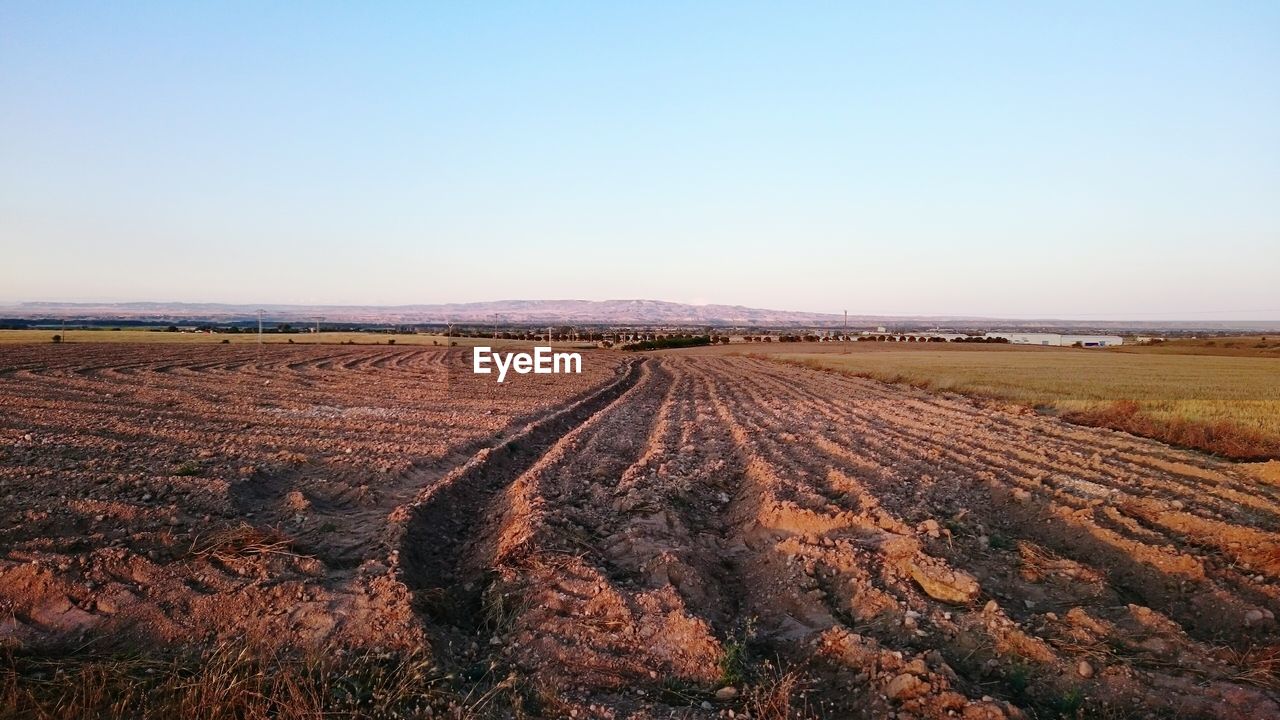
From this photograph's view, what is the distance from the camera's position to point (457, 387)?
85.1 feet

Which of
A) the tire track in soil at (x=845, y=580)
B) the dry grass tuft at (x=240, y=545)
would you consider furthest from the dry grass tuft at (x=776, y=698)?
the dry grass tuft at (x=240, y=545)

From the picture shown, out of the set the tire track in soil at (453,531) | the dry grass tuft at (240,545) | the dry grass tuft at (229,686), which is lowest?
the tire track in soil at (453,531)

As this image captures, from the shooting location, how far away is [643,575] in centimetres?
673

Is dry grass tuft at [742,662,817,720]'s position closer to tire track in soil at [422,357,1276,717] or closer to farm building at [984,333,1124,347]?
tire track in soil at [422,357,1276,717]

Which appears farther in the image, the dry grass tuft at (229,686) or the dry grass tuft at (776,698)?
the dry grass tuft at (776,698)

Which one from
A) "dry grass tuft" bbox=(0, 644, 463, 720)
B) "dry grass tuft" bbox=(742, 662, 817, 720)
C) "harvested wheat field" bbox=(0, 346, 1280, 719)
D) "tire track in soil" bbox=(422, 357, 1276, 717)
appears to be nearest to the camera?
"dry grass tuft" bbox=(0, 644, 463, 720)

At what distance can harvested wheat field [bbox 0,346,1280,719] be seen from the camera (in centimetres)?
466

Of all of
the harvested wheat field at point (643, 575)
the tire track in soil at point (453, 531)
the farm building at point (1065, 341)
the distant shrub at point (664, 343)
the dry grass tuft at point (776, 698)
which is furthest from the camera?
the farm building at point (1065, 341)

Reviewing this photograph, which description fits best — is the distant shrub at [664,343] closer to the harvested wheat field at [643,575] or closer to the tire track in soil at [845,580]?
the harvested wheat field at [643,575]

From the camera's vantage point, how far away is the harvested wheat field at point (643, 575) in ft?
→ 15.3

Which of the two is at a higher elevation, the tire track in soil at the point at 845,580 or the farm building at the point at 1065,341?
the farm building at the point at 1065,341

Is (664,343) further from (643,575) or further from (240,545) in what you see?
(240,545)

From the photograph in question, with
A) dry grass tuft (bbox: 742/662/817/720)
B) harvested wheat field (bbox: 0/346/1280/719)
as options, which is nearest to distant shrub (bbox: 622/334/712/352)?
harvested wheat field (bbox: 0/346/1280/719)

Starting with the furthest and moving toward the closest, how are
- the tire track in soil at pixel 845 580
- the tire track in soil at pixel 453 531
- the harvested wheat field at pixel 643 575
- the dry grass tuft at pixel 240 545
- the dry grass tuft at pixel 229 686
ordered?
1. the dry grass tuft at pixel 240 545
2. the tire track in soil at pixel 453 531
3. the tire track in soil at pixel 845 580
4. the harvested wheat field at pixel 643 575
5. the dry grass tuft at pixel 229 686
